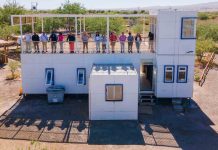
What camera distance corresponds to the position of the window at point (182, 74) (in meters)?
22.5

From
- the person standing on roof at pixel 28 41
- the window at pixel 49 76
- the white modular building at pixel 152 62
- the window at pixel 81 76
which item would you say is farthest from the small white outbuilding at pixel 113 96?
the person standing on roof at pixel 28 41

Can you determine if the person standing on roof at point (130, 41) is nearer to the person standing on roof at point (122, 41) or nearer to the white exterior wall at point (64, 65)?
the person standing on roof at point (122, 41)

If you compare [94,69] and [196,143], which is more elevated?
[94,69]

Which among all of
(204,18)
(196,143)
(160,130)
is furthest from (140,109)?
(204,18)

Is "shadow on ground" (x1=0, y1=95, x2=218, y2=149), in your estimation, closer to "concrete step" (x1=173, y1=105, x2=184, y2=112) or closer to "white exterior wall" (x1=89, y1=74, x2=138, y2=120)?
"concrete step" (x1=173, y1=105, x2=184, y2=112)

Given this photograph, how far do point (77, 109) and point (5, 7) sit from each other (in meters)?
31.1

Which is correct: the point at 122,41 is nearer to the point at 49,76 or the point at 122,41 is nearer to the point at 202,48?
the point at 49,76

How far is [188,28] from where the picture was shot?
2205 cm

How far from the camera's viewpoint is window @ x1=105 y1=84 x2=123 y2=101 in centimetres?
1962

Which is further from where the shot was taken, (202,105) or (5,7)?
(5,7)

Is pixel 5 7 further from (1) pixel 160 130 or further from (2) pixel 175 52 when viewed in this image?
(1) pixel 160 130

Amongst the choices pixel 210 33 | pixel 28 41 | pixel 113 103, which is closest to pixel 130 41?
pixel 113 103

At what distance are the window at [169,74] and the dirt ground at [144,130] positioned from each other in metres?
1.67

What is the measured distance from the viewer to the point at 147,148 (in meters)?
16.0
